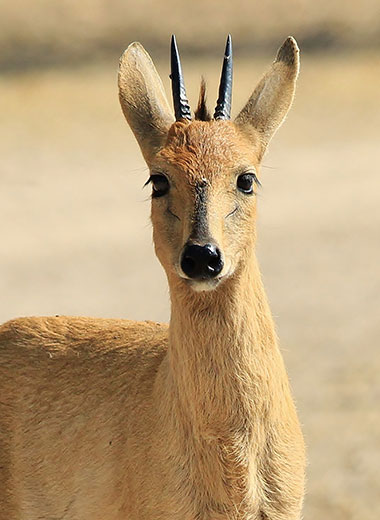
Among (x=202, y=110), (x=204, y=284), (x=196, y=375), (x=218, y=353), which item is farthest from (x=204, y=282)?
(x=202, y=110)

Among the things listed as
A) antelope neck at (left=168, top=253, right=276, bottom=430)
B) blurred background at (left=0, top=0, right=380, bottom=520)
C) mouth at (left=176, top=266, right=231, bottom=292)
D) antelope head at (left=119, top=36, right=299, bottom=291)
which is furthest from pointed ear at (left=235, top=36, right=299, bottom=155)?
blurred background at (left=0, top=0, right=380, bottom=520)

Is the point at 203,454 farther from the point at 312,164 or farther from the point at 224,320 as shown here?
the point at 312,164

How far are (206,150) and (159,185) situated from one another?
0.33 m

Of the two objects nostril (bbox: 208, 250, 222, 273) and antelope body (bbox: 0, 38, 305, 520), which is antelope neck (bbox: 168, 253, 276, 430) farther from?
nostril (bbox: 208, 250, 222, 273)

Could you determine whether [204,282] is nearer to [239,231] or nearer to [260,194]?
[239,231]

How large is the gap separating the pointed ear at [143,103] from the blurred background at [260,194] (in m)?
1.65

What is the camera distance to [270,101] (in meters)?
7.19

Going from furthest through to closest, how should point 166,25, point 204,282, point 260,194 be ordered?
point 166,25
point 260,194
point 204,282

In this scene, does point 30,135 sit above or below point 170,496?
above

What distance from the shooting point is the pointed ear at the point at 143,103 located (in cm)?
716

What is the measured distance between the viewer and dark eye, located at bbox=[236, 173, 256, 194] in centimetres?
657

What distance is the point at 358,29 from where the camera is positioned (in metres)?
32.7

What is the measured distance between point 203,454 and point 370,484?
475 cm

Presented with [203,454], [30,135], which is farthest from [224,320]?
[30,135]
